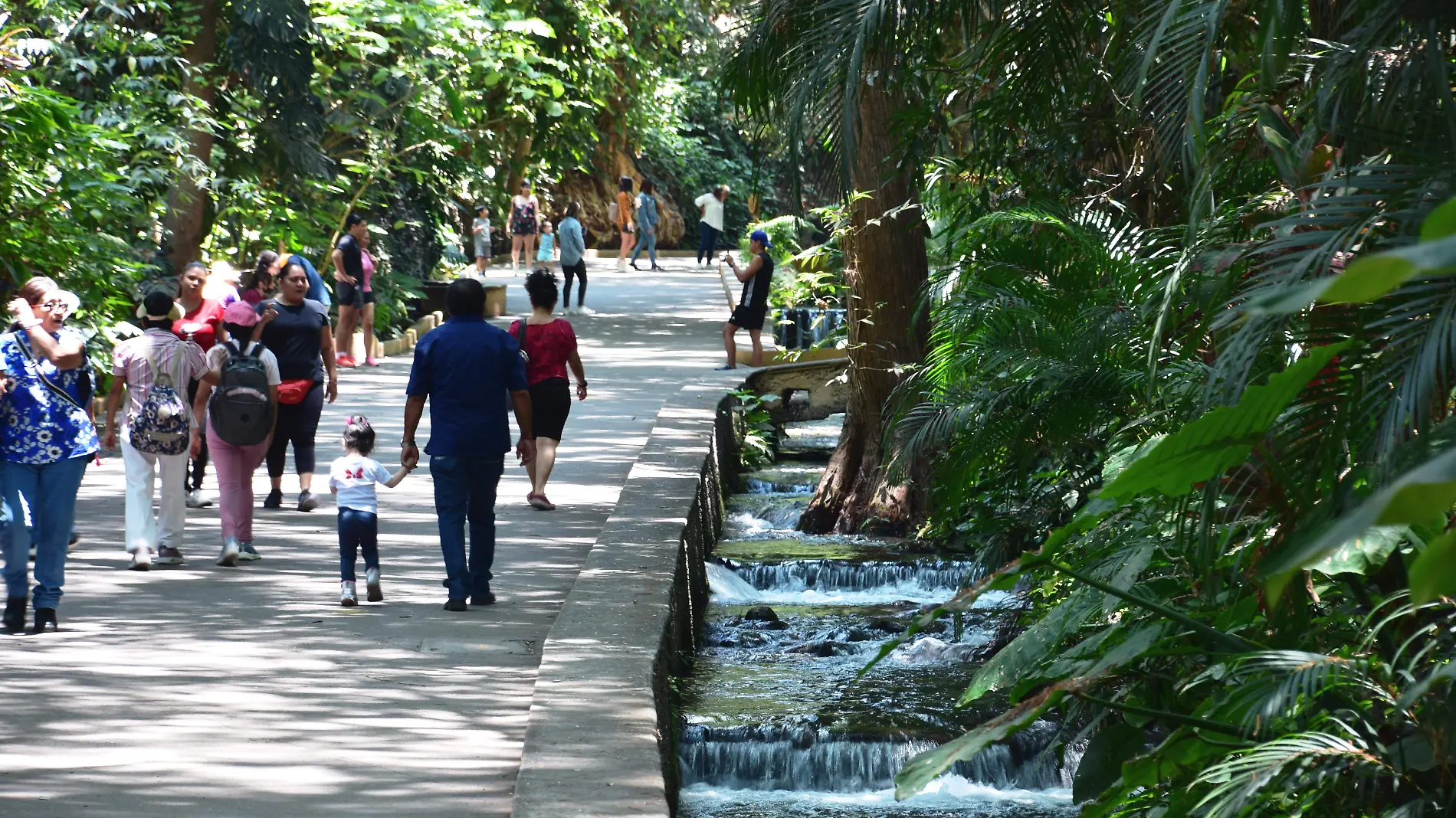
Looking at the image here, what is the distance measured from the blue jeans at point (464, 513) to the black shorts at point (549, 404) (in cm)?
308

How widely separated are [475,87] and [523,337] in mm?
12448

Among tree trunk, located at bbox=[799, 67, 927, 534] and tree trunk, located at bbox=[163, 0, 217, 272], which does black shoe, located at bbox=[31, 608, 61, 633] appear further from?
tree trunk, located at bbox=[163, 0, 217, 272]

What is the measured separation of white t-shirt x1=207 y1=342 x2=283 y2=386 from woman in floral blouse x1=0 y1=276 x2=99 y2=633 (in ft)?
5.44

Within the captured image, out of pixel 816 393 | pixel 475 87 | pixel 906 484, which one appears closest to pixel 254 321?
pixel 906 484

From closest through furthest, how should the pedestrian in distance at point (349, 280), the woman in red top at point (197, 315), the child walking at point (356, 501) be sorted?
the child walking at point (356, 501), the woman in red top at point (197, 315), the pedestrian in distance at point (349, 280)

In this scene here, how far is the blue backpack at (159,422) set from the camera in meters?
9.15

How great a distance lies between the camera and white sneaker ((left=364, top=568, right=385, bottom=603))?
345 inches

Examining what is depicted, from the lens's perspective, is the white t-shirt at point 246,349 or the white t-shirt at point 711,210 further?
the white t-shirt at point 711,210

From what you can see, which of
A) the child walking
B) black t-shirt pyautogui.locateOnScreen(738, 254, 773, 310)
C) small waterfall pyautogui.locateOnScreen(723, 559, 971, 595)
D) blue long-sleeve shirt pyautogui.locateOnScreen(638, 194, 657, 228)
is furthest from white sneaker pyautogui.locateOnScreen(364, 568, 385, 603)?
blue long-sleeve shirt pyautogui.locateOnScreen(638, 194, 657, 228)

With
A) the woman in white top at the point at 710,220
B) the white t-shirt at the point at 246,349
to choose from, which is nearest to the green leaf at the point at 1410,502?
the white t-shirt at the point at 246,349

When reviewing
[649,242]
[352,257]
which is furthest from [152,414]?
[649,242]

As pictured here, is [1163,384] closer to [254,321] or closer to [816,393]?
[254,321]

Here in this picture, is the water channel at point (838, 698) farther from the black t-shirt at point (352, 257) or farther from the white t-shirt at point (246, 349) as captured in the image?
the black t-shirt at point (352, 257)

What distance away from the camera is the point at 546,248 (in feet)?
126
